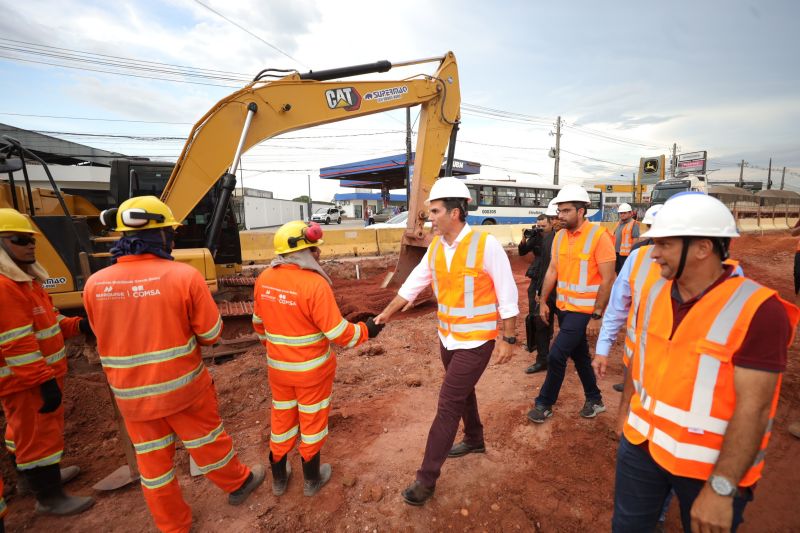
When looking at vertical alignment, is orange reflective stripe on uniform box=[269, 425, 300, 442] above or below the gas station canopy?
below

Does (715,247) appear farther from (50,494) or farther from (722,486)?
(50,494)

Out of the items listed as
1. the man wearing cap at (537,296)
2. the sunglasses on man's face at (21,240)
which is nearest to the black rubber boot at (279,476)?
the sunglasses on man's face at (21,240)

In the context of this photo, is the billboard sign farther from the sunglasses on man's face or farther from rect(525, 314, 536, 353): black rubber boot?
the sunglasses on man's face

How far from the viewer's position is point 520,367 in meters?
4.67

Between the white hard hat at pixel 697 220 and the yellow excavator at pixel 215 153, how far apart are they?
195 inches

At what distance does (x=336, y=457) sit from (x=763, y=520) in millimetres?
2934

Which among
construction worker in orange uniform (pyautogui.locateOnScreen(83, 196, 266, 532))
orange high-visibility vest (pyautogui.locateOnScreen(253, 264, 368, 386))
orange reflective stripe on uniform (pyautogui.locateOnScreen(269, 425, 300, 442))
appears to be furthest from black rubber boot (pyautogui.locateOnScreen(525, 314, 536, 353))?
construction worker in orange uniform (pyautogui.locateOnScreen(83, 196, 266, 532))

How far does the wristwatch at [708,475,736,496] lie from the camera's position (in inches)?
50.8

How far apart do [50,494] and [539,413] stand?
→ 152 inches

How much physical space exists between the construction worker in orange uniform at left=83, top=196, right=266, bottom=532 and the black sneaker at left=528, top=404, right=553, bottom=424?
2582 millimetres

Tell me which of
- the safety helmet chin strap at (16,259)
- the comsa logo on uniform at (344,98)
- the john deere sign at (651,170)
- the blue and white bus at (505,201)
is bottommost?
the safety helmet chin strap at (16,259)

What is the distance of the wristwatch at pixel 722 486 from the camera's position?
129 cm

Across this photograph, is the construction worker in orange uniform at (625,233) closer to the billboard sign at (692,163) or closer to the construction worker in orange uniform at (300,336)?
the construction worker in orange uniform at (300,336)

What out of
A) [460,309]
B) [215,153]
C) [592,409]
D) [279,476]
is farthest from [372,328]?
[215,153]
